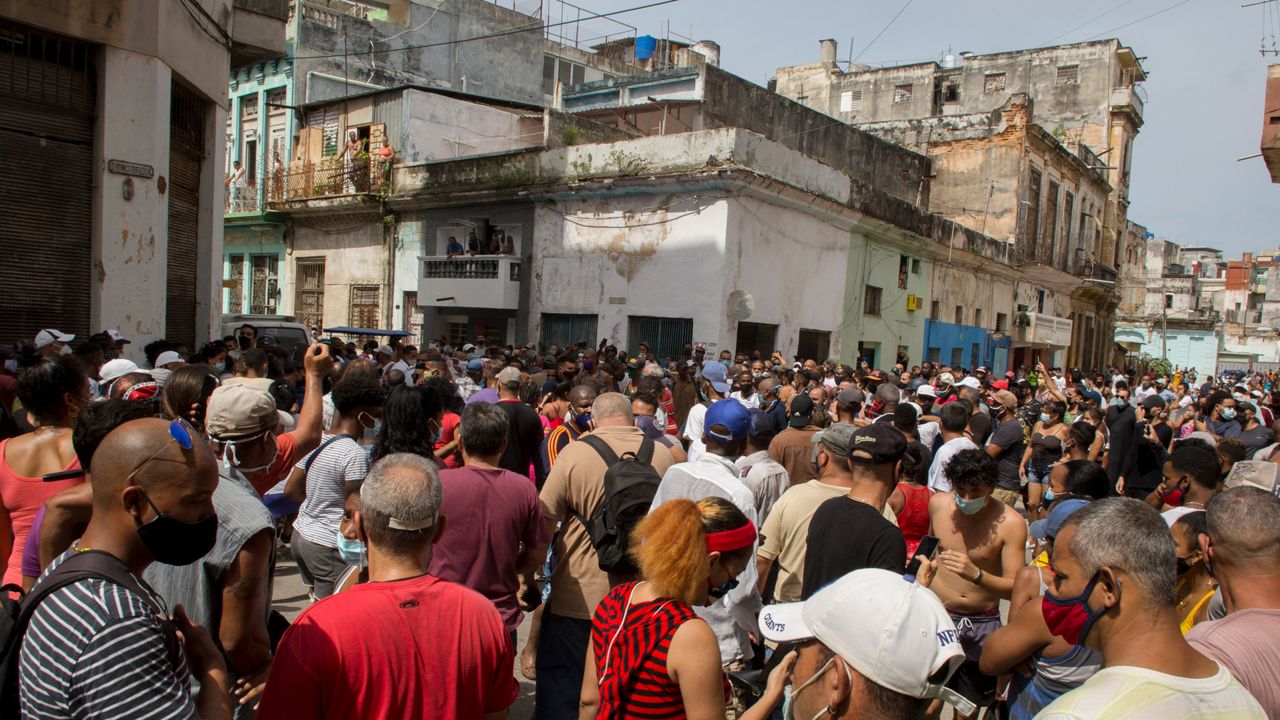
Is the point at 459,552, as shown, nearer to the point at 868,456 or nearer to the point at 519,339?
the point at 868,456

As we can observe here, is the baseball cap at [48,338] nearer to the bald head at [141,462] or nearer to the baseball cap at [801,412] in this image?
→ the baseball cap at [801,412]

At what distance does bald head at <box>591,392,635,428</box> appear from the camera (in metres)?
4.45

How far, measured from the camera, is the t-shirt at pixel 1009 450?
7664 millimetres

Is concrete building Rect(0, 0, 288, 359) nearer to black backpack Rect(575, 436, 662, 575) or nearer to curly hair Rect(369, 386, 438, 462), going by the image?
curly hair Rect(369, 386, 438, 462)

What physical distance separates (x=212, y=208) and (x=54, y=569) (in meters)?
12.0

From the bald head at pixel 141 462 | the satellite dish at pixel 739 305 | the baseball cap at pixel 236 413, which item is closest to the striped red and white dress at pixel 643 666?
the bald head at pixel 141 462

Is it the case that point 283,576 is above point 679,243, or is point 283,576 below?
below

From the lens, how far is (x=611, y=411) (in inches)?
175

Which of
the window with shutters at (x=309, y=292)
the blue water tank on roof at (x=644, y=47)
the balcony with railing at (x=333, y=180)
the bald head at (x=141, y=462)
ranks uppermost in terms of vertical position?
the blue water tank on roof at (x=644, y=47)

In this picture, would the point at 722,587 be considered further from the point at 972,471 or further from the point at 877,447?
the point at 972,471

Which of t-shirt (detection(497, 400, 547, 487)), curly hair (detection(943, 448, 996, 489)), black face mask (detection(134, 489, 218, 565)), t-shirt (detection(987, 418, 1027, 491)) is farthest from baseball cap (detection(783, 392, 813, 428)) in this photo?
black face mask (detection(134, 489, 218, 565))

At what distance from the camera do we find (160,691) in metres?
1.71

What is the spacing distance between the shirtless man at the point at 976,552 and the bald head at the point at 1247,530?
108cm

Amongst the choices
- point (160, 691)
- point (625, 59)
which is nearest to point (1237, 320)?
point (625, 59)
